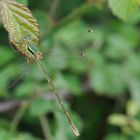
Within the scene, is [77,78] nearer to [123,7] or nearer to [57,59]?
[57,59]

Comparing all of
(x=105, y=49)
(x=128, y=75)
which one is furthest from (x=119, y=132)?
(x=105, y=49)

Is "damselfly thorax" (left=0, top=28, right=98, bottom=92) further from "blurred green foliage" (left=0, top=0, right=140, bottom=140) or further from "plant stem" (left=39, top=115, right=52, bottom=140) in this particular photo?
"plant stem" (left=39, top=115, right=52, bottom=140)

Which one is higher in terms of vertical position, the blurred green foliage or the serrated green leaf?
the serrated green leaf

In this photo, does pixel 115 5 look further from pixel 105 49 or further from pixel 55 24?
pixel 105 49

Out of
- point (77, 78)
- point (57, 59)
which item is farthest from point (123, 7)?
point (77, 78)

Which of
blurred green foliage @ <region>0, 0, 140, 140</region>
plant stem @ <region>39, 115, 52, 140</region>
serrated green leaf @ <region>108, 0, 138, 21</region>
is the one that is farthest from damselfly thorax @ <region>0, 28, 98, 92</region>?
serrated green leaf @ <region>108, 0, 138, 21</region>

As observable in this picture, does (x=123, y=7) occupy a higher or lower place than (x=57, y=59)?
higher

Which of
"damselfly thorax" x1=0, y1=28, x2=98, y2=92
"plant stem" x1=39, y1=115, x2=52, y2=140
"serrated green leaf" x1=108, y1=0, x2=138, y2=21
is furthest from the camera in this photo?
"plant stem" x1=39, y1=115, x2=52, y2=140

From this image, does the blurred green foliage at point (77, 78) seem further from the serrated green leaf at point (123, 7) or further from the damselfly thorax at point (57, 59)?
the serrated green leaf at point (123, 7)
